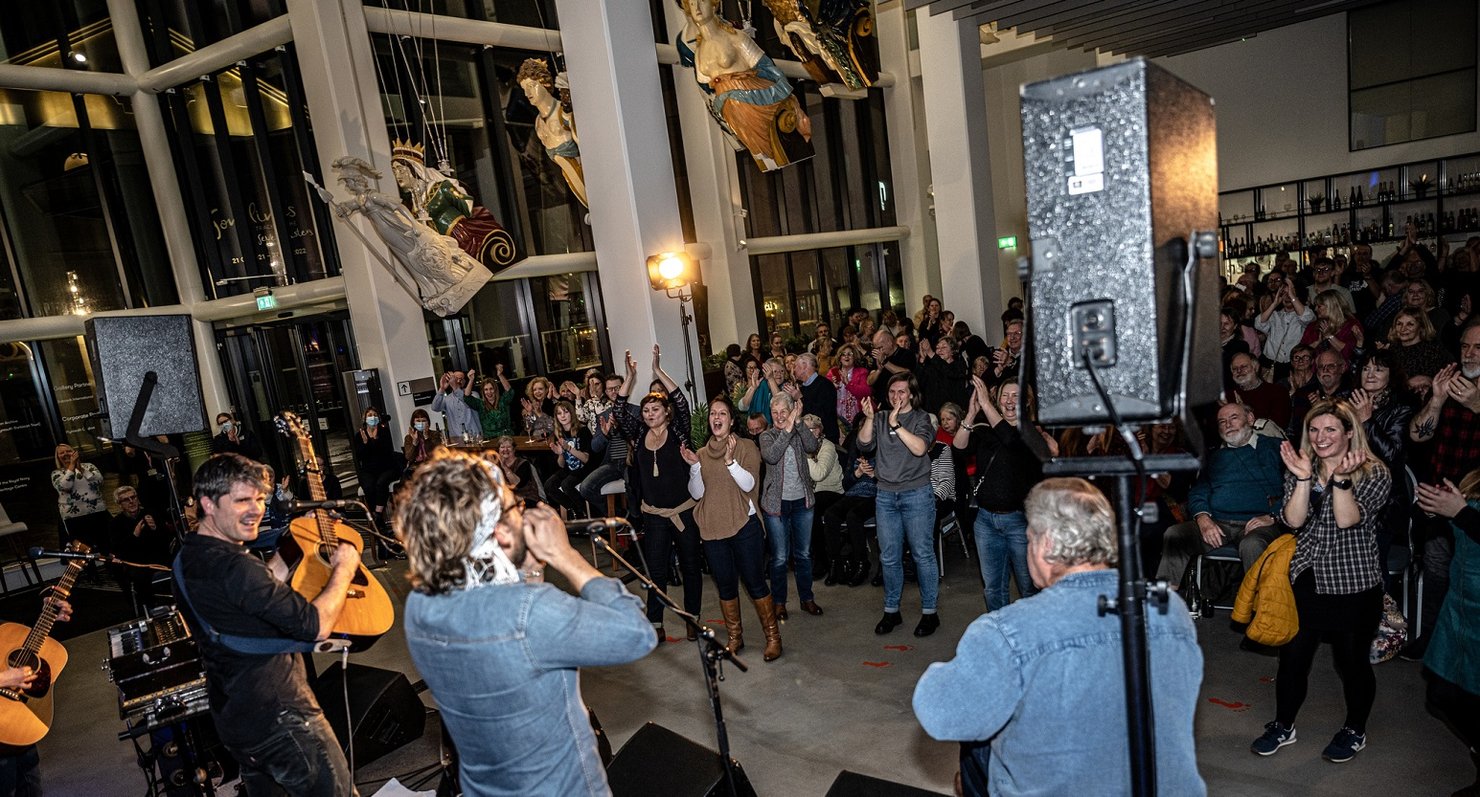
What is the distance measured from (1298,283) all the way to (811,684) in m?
8.20

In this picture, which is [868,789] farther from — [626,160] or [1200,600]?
[626,160]

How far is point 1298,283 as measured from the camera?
30.8 feet

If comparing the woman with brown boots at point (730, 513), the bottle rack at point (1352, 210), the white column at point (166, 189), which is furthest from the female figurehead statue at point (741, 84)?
the white column at point (166, 189)

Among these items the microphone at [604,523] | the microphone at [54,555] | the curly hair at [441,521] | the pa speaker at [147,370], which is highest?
the pa speaker at [147,370]

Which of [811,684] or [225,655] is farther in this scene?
[811,684]

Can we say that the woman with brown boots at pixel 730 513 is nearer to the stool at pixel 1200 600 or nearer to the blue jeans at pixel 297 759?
the blue jeans at pixel 297 759

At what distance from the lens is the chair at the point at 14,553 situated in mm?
9266

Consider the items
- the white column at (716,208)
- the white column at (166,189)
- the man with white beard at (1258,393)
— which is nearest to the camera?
the man with white beard at (1258,393)

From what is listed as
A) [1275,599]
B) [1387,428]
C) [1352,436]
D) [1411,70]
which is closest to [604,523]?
[1352,436]

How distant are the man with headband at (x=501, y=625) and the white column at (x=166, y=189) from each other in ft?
36.2

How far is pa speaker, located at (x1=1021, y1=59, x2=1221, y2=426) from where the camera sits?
1.45m

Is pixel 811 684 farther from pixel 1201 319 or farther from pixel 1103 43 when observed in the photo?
pixel 1103 43

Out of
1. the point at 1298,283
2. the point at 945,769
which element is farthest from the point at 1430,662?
the point at 1298,283

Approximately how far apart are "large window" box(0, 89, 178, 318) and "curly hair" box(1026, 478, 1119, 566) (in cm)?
1281
